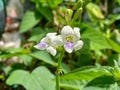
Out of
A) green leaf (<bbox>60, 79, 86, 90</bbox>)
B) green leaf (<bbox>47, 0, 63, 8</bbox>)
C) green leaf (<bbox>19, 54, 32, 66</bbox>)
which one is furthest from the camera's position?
green leaf (<bbox>47, 0, 63, 8</bbox>)

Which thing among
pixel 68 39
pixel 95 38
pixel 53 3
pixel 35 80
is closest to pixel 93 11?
pixel 53 3

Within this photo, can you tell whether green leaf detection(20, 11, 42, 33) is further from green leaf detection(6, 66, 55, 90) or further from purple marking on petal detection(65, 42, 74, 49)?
purple marking on petal detection(65, 42, 74, 49)

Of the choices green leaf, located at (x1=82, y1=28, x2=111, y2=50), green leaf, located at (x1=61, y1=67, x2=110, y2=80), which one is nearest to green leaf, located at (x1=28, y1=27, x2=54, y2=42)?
green leaf, located at (x1=82, y1=28, x2=111, y2=50)

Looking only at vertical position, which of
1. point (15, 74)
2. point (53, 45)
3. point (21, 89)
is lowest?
point (21, 89)

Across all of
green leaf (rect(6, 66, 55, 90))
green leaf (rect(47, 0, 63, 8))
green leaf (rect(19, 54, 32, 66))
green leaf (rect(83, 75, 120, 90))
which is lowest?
green leaf (rect(6, 66, 55, 90))

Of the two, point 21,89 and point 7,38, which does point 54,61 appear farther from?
point 7,38

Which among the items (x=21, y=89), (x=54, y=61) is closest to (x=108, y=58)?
(x=54, y=61)

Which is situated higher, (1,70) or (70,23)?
(70,23)
